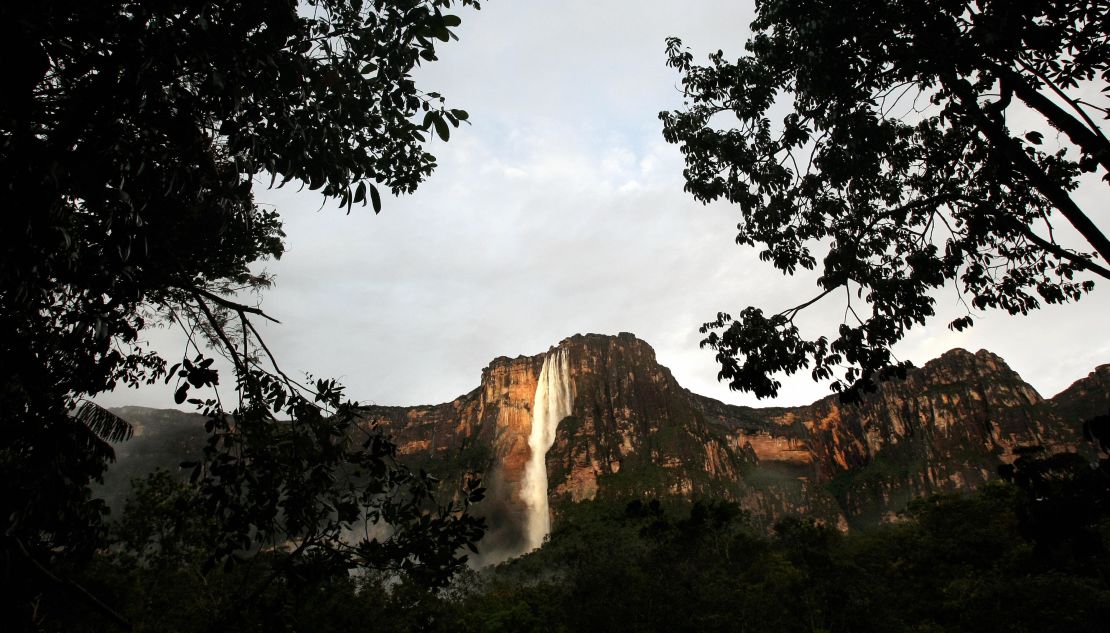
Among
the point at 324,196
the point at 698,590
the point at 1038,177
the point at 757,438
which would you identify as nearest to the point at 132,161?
the point at 324,196

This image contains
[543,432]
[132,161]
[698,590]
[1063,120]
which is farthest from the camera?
[543,432]

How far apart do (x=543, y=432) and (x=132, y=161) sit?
96.5 m

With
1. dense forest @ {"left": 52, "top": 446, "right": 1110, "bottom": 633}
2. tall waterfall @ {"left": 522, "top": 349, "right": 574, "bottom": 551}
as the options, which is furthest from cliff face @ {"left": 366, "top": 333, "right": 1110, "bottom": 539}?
dense forest @ {"left": 52, "top": 446, "right": 1110, "bottom": 633}

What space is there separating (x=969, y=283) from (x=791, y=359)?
3.12 m

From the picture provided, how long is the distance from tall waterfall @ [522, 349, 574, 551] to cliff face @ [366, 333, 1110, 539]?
142 centimetres

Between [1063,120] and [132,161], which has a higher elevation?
[1063,120]

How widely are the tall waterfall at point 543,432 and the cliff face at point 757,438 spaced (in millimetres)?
1420

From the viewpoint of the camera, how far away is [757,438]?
9744 cm

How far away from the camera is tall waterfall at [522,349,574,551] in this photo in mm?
82688

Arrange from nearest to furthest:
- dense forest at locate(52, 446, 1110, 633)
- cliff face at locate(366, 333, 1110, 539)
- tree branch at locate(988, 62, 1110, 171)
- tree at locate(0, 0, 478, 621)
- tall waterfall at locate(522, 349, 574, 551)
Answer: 1. tree at locate(0, 0, 478, 621)
2. tree branch at locate(988, 62, 1110, 171)
3. dense forest at locate(52, 446, 1110, 633)
4. cliff face at locate(366, 333, 1110, 539)
5. tall waterfall at locate(522, 349, 574, 551)

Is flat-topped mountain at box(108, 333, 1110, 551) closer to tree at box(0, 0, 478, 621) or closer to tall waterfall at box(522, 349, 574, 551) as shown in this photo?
tall waterfall at box(522, 349, 574, 551)

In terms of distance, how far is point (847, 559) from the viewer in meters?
30.7

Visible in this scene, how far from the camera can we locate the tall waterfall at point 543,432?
8269 cm

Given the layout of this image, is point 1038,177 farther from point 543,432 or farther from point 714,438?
point 543,432
